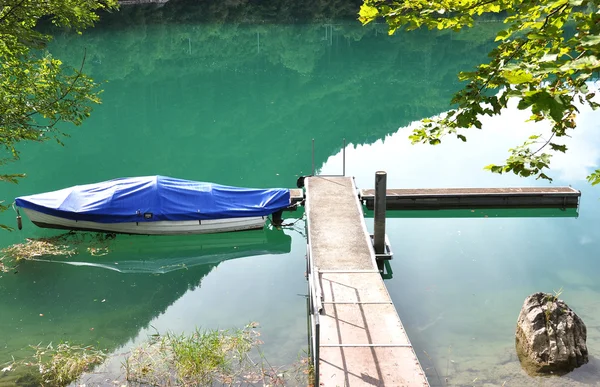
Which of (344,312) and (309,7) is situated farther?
(309,7)

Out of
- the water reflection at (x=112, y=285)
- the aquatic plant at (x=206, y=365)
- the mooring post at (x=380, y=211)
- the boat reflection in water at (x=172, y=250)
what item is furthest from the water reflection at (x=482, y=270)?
the water reflection at (x=112, y=285)

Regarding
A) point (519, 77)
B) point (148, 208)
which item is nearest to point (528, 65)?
point (519, 77)

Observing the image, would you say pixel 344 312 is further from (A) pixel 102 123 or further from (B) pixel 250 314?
(A) pixel 102 123

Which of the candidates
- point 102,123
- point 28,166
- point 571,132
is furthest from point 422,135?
point 102,123

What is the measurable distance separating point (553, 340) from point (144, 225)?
14521mm

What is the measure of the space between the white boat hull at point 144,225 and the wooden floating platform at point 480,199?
6243 mm

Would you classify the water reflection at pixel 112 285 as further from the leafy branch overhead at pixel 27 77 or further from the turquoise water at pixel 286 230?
the leafy branch overhead at pixel 27 77

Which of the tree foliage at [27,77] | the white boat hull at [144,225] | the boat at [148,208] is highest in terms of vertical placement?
the tree foliage at [27,77]

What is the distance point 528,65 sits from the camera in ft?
18.4

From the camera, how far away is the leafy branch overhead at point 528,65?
16.8 ft

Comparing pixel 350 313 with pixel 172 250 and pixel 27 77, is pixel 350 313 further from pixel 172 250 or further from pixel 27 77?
pixel 172 250

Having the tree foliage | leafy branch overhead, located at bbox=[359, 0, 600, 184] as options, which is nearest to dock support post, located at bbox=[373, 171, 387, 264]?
the tree foliage

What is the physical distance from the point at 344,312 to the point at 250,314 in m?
3.83

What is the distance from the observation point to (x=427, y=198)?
1010 inches
